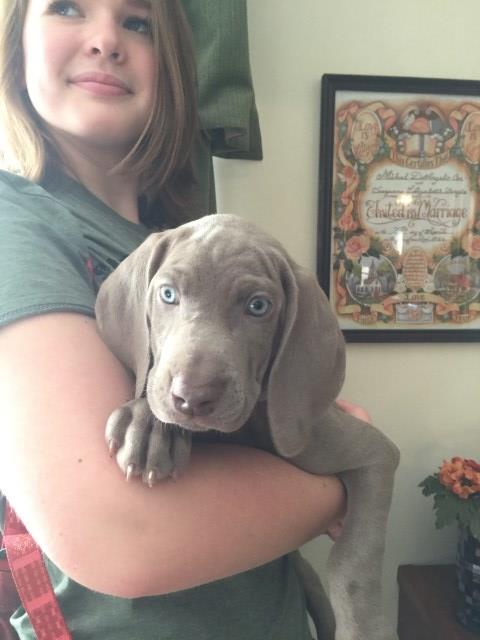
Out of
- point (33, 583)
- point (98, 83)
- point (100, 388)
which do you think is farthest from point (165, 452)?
point (98, 83)

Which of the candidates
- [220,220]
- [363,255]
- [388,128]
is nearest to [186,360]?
[220,220]

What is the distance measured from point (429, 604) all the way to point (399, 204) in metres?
1.38

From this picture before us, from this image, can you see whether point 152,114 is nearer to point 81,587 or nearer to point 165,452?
point 165,452

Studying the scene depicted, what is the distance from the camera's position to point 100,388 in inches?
30.7

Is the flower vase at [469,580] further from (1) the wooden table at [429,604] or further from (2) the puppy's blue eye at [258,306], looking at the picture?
(2) the puppy's blue eye at [258,306]

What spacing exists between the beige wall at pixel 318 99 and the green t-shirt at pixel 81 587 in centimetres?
98

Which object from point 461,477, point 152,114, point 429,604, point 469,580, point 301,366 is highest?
point 152,114

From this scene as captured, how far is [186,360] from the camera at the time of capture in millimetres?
734

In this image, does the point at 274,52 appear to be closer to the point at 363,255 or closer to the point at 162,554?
the point at 363,255

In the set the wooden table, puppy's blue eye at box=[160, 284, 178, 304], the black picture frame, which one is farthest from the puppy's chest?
the wooden table

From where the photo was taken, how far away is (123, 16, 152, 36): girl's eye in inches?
48.3

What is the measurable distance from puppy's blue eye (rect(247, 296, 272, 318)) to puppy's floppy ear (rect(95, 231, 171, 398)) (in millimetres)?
170

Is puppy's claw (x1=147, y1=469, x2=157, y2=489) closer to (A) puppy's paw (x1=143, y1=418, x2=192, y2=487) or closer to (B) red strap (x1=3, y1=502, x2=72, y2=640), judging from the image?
(A) puppy's paw (x1=143, y1=418, x2=192, y2=487)

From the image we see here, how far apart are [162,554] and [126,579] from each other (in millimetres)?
53
